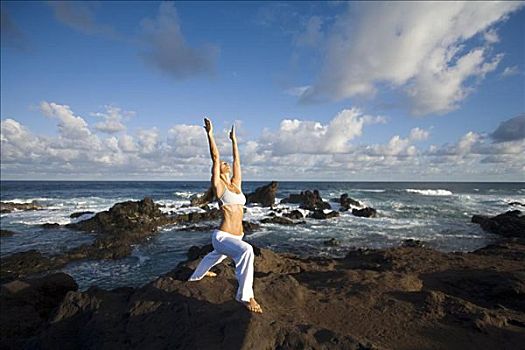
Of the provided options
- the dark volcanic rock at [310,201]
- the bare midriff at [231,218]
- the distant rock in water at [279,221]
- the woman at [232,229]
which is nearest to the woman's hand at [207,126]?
the woman at [232,229]

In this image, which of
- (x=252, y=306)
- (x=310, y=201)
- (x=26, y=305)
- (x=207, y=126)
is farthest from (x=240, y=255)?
(x=310, y=201)

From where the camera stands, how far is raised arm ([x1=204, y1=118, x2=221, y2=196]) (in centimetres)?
441

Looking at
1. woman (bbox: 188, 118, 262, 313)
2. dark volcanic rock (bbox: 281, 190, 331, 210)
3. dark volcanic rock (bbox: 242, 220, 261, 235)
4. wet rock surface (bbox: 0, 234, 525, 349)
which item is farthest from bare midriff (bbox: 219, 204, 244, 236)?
dark volcanic rock (bbox: 281, 190, 331, 210)

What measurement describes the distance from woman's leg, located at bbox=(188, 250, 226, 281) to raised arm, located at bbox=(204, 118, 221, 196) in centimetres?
109

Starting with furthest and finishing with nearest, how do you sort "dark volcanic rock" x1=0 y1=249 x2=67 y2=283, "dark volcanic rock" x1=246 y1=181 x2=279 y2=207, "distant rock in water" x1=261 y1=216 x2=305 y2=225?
"dark volcanic rock" x1=246 y1=181 x2=279 y2=207, "distant rock in water" x1=261 y1=216 x2=305 y2=225, "dark volcanic rock" x1=0 y1=249 x2=67 y2=283

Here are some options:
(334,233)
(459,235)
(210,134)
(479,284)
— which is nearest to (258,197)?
Answer: (334,233)

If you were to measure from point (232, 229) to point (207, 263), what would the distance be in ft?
3.25

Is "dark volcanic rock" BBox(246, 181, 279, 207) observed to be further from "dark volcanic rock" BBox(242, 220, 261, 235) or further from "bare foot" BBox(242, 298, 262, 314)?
"bare foot" BBox(242, 298, 262, 314)

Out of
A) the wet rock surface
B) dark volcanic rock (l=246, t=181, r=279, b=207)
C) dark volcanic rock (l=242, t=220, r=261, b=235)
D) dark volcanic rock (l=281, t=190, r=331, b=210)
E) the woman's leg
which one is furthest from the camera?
dark volcanic rock (l=246, t=181, r=279, b=207)

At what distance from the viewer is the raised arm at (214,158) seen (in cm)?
441

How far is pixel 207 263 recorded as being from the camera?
5133 mm

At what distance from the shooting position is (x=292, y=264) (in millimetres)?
8938

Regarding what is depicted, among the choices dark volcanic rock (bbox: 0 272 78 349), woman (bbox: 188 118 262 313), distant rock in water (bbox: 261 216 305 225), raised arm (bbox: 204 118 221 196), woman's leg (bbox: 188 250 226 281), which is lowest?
distant rock in water (bbox: 261 216 305 225)

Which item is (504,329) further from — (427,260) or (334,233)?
(334,233)
